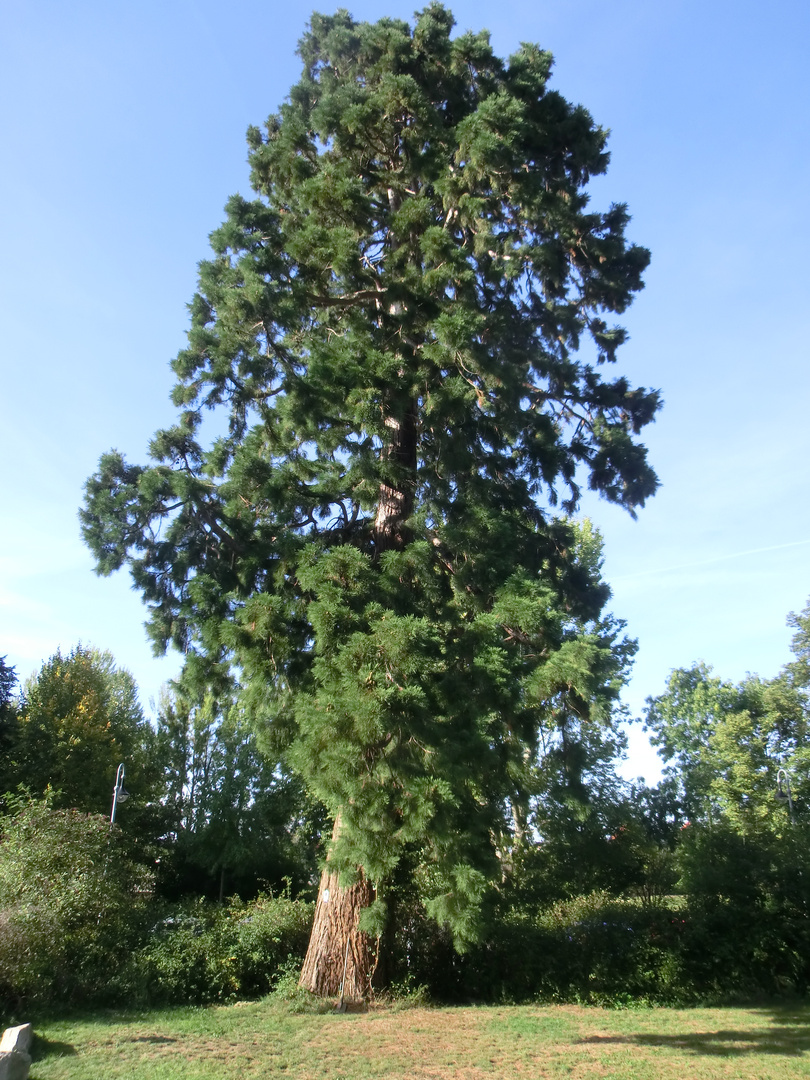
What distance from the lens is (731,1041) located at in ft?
27.7

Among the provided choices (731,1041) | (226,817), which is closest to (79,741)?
(226,817)

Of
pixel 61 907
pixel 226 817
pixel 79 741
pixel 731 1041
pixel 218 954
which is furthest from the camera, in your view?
pixel 226 817

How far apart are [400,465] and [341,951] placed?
272 inches

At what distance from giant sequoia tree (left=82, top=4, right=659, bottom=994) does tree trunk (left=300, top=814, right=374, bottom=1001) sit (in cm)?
3

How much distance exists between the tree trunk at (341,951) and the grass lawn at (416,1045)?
20.4 inches

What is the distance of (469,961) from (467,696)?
21.0 feet

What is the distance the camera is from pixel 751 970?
38.6 ft

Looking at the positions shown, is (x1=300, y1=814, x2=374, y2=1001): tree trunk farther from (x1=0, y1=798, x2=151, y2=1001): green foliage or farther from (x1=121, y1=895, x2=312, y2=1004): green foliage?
(x1=0, y1=798, x2=151, y2=1001): green foliage

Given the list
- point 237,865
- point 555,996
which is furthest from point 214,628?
point 237,865

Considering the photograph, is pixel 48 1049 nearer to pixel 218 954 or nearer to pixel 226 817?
pixel 218 954

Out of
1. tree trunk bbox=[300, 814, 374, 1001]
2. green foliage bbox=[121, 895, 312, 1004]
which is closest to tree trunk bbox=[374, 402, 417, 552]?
tree trunk bbox=[300, 814, 374, 1001]

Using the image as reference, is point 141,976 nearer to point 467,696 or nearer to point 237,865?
point 467,696

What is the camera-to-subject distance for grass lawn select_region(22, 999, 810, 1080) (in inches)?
263

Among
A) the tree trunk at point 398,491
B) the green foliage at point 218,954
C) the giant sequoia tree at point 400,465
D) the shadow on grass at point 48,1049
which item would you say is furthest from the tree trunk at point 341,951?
the tree trunk at point 398,491
